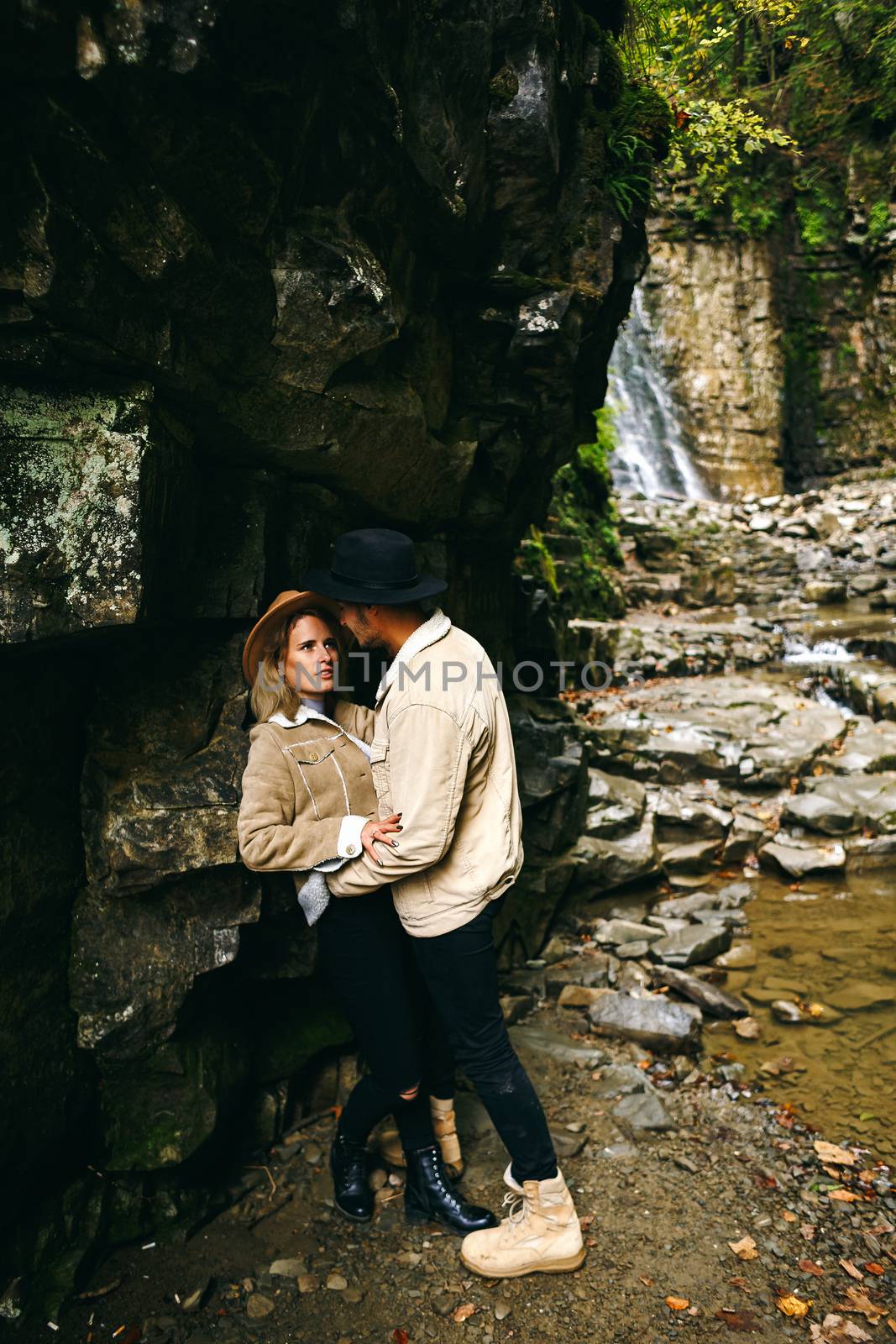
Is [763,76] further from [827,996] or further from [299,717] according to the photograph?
[299,717]

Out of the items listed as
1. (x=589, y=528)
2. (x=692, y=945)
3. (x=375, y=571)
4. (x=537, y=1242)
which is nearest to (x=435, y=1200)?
(x=537, y=1242)

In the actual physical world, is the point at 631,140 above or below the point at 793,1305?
above

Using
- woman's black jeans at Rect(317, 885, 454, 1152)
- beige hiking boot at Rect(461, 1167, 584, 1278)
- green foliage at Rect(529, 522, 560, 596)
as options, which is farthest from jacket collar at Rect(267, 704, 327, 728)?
green foliage at Rect(529, 522, 560, 596)

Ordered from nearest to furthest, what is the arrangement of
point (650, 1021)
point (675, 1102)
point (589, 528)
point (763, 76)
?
point (675, 1102), point (650, 1021), point (589, 528), point (763, 76)

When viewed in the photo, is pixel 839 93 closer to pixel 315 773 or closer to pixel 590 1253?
pixel 315 773

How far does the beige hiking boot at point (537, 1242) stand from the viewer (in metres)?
A: 3.13

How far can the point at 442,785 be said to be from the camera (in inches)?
110

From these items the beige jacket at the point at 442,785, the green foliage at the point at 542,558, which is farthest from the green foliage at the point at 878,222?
the beige jacket at the point at 442,785

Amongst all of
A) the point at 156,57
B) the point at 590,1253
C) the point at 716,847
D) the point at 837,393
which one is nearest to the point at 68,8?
the point at 156,57

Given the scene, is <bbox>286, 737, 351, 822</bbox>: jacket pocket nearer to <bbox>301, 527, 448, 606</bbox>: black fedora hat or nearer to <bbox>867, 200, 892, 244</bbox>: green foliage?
<bbox>301, 527, 448, 606</bbox>: black fedora hat

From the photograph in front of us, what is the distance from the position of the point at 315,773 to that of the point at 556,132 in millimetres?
3654

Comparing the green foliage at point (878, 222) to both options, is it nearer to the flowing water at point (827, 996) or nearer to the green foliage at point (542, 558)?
the green foliage at point (542, 558)

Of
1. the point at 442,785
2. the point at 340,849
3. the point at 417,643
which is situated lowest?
the point at 340,849

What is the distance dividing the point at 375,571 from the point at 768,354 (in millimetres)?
27796
